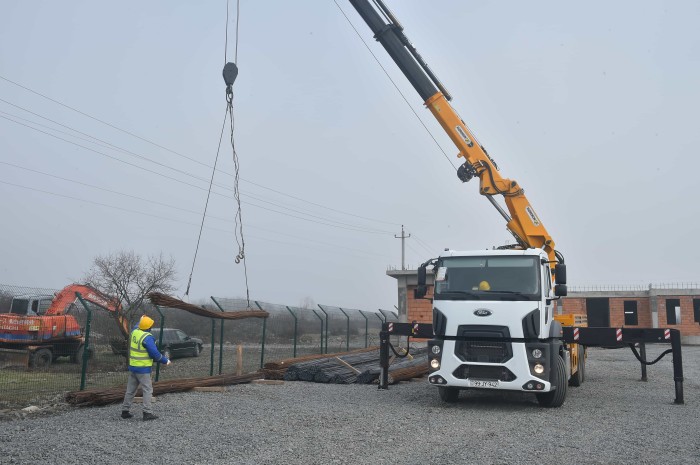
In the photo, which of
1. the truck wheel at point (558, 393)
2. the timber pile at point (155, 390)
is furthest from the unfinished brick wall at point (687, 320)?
the timber pile at point (155, 390)

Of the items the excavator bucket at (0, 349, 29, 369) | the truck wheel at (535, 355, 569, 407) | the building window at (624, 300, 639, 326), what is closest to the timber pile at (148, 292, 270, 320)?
the truck wheel at (535, 355, 569, 407)

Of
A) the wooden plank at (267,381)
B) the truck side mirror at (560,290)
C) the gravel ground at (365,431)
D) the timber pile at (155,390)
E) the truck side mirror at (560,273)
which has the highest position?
the truck side mirror at (560,273)

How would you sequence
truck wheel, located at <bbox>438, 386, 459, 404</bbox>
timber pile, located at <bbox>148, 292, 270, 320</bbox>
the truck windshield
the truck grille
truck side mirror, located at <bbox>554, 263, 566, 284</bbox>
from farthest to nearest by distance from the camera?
timber pile, located at <bbox>148, 292, 270, 320</bbox>
truck wheel, located at <bbox>438, 386, 459, 404</bbox>
truck side mirror, located at <bbox>554, 263, 566, 284</bbox>
the truck windshield
the truck grille

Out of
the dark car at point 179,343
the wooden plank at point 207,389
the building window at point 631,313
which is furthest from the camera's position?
the building window at point 631,313

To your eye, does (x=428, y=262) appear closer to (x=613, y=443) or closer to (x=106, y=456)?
(x=613, y=443)

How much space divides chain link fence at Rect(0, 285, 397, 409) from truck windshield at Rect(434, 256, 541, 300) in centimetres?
530

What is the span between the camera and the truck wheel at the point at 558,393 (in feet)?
38.0

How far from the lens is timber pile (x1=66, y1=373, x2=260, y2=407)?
11.3 m

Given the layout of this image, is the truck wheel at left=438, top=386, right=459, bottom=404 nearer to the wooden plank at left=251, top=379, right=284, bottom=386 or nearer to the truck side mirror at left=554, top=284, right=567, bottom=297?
the truck side mirror at left=554, top=284, right=567, bottom=297

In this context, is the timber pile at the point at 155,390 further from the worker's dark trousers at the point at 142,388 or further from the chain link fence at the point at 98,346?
the worker's dark trousers at the point at 142,388

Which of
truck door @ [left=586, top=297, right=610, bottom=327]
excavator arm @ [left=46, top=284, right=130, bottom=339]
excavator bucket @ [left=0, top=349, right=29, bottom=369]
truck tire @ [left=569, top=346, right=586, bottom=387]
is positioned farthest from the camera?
truck door @ [left=586, top=297, right=610, bottom=327]

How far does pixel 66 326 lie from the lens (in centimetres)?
2086

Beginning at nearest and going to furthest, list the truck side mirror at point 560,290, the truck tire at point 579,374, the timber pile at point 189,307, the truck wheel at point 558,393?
the truck wheel at point 558,393
the truck side mirror at point 560,290
the timber pile at point 189,307
the truck tire at point 579,374

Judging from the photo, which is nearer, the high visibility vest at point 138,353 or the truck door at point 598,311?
Result: the high visibility vest at point 138,353
